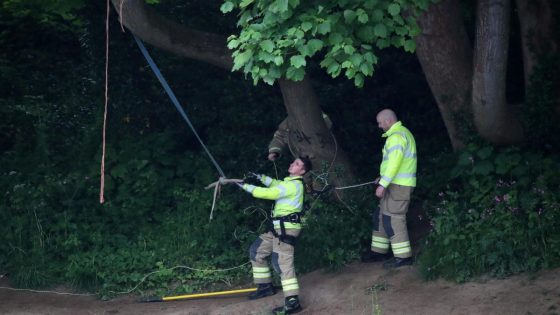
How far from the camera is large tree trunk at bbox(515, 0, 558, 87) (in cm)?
974

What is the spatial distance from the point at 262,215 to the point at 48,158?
3.28 metres

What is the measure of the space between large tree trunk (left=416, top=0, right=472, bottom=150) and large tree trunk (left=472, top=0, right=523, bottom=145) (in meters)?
0.38

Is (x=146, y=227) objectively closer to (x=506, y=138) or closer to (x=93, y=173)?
(x=93, y=173)

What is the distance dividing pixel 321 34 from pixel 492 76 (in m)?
2.21

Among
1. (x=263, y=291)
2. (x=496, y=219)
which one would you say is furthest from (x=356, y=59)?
(x=263, y=291)

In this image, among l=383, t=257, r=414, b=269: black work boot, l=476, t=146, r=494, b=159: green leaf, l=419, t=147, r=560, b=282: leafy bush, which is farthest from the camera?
l=476, t=146, r=494, b=159: green leaf

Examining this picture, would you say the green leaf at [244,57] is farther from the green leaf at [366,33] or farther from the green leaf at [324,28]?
the green leaf at [366,33]

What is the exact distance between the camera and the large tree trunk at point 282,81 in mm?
10367

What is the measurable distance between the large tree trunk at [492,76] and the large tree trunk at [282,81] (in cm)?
197

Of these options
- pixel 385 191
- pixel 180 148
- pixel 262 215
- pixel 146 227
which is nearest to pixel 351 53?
pixel 385 191

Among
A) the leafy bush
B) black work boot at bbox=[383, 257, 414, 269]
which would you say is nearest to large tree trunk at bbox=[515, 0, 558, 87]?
the leafy bush

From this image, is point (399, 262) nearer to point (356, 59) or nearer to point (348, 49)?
point (356, 59)

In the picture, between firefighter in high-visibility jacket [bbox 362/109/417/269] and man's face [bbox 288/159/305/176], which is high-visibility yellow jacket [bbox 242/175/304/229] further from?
firefighter in high-visibility jacket [bbox 362/109/417/269]

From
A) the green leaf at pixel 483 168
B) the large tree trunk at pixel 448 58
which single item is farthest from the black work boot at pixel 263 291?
the large tree trunk at pixel 448 58
